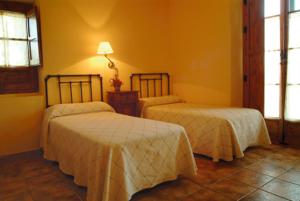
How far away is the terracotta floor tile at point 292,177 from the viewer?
2240 millimetres

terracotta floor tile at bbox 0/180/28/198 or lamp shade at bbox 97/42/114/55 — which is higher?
lamp shade at bbox 97/42/114/55

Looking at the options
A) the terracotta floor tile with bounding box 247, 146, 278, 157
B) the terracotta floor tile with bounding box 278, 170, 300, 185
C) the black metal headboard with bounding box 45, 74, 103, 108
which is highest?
the black metal headboard with bounding box 45, 74, 103, 108

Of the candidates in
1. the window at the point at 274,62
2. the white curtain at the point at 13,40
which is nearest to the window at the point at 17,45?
the white curtain at the point at 13,40

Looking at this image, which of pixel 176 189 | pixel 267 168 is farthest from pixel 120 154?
pixel 267 168

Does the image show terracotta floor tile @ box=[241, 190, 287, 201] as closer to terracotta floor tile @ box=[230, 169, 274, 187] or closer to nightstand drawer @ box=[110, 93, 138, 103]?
terracotta floor tile @ box=[230, 169, 274, 187]

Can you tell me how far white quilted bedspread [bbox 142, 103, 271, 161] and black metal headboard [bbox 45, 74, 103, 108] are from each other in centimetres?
120

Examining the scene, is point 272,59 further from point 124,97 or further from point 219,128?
point 124,97

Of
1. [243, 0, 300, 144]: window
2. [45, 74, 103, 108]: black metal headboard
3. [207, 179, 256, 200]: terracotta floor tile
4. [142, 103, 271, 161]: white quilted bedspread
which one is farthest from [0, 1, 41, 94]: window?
[243, 0, 300, 144]: window

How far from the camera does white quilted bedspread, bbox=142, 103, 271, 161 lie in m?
2.68

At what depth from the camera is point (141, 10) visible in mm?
4141

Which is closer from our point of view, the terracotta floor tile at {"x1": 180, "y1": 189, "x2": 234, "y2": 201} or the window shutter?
the terracotta floor tile at {"x1": 180, "y1": 189, "x2": 234, "y2": 201}

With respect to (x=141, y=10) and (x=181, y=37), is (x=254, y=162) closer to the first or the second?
(x=181, y=37)

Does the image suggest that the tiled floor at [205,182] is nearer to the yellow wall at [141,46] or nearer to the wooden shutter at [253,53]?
the yellow wall at [141,46]

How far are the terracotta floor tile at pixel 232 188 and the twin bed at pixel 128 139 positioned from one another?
254mm
